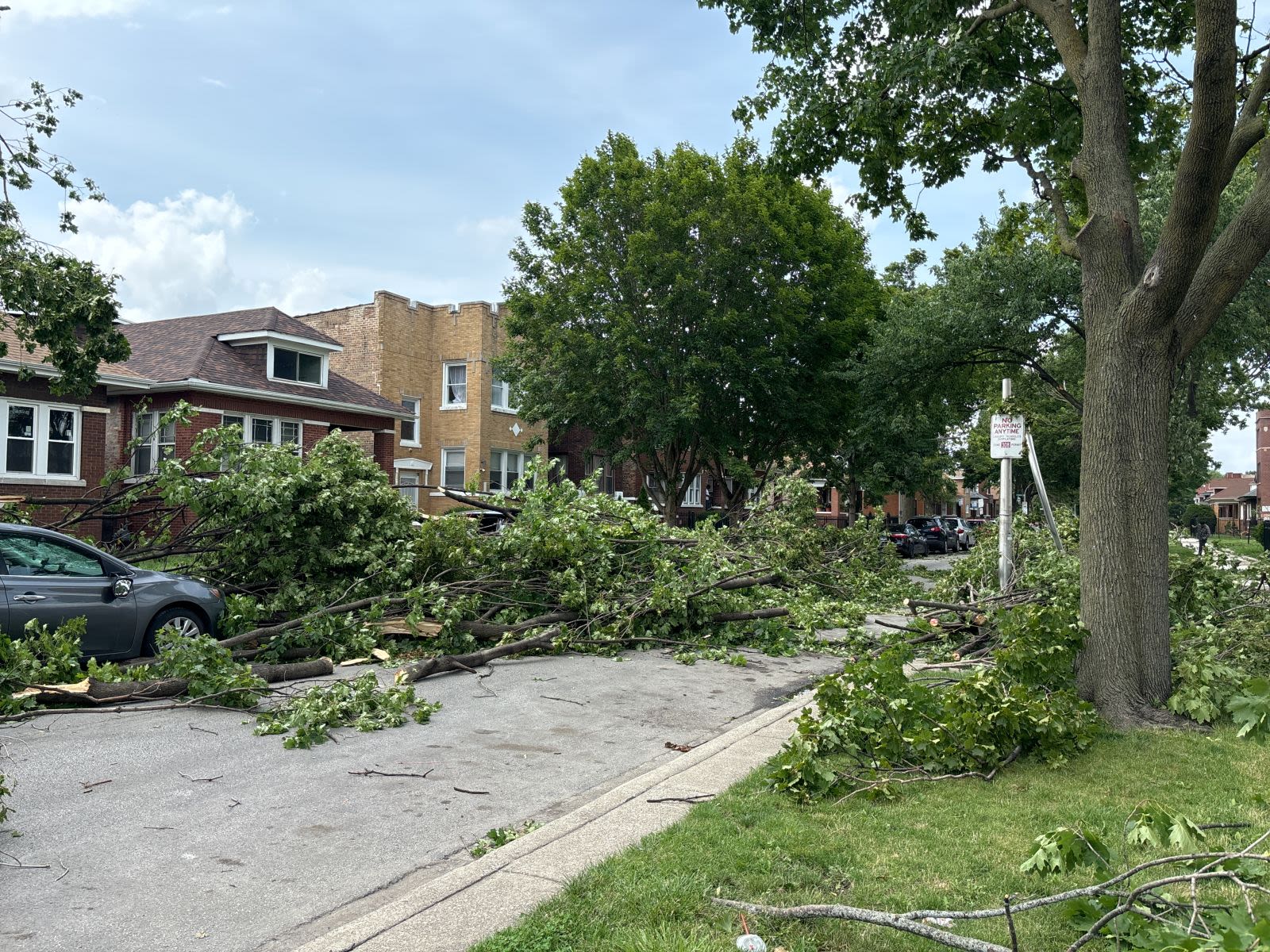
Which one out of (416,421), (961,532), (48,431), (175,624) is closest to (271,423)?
(48,431)

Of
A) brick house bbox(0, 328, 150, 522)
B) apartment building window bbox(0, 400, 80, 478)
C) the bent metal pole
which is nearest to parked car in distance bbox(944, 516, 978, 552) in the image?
the bent metal pole

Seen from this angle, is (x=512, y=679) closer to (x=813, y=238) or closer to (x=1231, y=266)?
(x=1231, y=266)

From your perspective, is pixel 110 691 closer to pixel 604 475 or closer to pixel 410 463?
pixel 410 463

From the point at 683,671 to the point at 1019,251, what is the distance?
16058 mm

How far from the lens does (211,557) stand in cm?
1195

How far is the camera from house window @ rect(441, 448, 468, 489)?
126 feet

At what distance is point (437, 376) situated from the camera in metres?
38.9

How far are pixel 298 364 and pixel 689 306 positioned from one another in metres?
13.1

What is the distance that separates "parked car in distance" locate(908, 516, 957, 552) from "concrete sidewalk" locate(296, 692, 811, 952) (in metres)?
35.9

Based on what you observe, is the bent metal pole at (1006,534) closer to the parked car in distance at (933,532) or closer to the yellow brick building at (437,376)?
the yellow brick building at (437,376)

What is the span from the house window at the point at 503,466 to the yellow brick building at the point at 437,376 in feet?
0.14

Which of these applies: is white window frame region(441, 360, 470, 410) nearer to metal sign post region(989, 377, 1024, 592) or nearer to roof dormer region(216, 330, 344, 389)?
roof dormer region(216, 330, 344, 389)

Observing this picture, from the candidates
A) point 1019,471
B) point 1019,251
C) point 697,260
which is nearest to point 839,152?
point 1019,251

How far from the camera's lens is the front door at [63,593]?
9.20 meters
